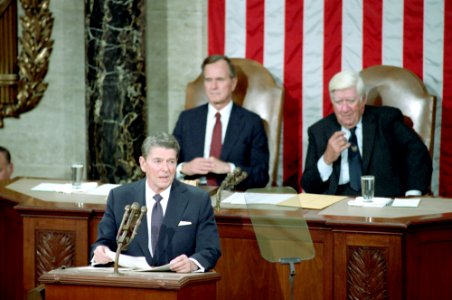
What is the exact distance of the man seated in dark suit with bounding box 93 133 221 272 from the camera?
4.50 m

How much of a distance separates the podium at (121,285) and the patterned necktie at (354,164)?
2.29 metres

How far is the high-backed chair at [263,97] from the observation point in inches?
277

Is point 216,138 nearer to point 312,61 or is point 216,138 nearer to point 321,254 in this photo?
point 312,61

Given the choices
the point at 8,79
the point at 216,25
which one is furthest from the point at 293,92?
the point at 8,79

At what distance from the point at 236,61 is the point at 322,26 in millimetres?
770

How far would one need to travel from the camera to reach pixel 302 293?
16.6 ft

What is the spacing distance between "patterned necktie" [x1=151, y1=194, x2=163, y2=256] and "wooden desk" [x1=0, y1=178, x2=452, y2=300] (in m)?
0.67

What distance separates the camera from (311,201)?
547 centimetres

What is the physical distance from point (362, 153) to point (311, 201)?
35.7 inches

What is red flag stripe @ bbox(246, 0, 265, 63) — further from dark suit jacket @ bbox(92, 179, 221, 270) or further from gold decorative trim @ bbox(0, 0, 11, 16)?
dark suit jacket @ bbox(92, 179, 221, 270)

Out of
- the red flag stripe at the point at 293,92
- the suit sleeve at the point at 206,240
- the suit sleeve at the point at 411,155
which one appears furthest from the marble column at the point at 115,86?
Answer: the suit sleeve at the point at 206,240

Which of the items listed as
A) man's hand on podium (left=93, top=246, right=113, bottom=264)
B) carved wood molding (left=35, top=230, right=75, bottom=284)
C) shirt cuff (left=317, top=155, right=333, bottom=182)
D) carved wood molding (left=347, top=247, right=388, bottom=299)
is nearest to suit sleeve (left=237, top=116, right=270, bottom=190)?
shirt cuff (left=317, top=155, right=333, bottom=182)

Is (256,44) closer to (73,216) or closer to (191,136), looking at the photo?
(191,136)

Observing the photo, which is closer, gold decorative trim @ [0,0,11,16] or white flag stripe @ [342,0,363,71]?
white flag stripe @ [342,0,363,71]
